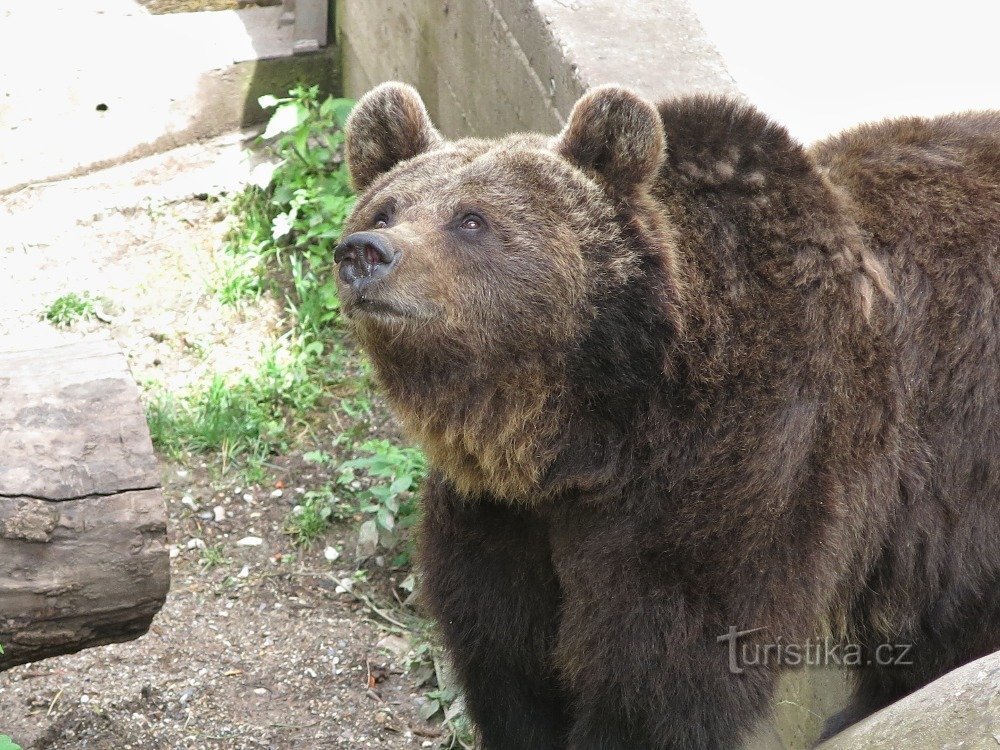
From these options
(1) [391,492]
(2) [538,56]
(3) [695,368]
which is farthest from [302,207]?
(3) [695,368]

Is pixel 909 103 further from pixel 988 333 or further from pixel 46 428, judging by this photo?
pixel 46 428

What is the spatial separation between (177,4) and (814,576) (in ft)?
22.3

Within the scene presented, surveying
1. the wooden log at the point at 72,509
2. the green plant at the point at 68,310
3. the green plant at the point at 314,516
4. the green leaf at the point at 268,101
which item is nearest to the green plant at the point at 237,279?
the green plant at the point at 68,310

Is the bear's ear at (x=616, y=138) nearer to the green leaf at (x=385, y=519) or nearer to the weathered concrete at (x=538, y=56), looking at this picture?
the weathered concrete at (x=538, y=56)

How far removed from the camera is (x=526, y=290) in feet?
10.1

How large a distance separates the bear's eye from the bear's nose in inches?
9.3

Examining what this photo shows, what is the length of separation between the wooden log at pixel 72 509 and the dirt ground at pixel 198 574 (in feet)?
1.45

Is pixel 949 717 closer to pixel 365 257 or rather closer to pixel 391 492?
pixel 365 257

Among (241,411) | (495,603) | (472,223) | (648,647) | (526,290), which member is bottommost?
(241,411)

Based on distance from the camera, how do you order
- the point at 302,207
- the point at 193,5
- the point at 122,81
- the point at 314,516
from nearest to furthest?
the point at 314,516 < the point at 302,207 < the point at 122,81 < the point at 193,5

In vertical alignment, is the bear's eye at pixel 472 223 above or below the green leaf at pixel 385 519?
above

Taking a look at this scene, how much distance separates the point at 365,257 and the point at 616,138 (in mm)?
711

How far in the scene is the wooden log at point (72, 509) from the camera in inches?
138

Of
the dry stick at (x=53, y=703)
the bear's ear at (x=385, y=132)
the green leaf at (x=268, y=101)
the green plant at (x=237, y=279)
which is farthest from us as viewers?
the green leaf at (x=268, y=101)
